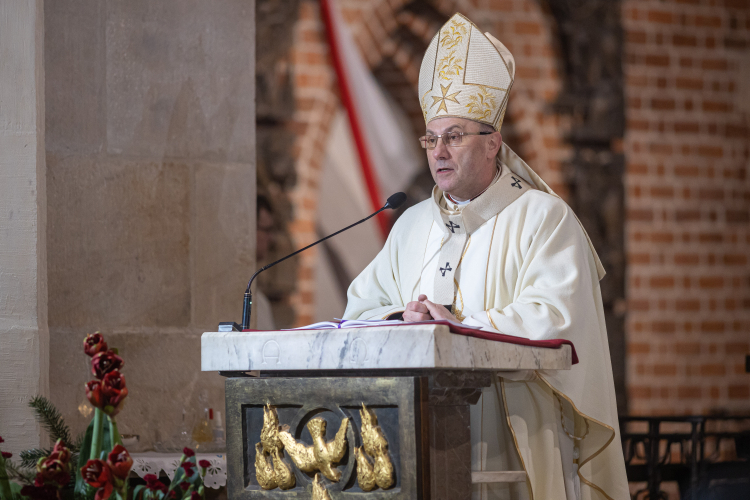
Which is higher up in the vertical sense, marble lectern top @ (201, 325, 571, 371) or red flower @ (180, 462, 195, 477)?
marble lectern top @ (201, 325, 571, 371)

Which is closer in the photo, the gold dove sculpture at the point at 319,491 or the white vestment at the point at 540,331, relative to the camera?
the gold dove sculpture at the point at 319,491

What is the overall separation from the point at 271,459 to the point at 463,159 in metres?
1.16

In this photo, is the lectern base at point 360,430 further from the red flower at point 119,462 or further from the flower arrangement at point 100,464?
the red flower at point 119,462

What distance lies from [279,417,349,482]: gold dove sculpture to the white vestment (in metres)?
0.50

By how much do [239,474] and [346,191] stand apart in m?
3.19

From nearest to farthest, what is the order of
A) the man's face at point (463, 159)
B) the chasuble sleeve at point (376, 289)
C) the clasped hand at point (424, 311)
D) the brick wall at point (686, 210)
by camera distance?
the clasped hand at point (424, 311), the man's face at point (463, 159), the chasuble sleeve at point (376, 289), the brick wall at point (686, 210)

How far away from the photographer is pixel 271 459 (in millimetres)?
2135

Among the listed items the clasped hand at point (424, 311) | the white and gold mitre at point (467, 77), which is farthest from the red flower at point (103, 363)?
the white and gold mitre at point (467, 77)

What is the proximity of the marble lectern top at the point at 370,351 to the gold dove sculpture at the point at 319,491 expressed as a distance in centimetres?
25

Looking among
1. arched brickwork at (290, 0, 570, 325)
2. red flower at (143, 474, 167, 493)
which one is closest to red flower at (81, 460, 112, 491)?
red flower at (143, 474, 167, 493)

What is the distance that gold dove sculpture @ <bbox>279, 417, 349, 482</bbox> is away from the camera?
2016 mm

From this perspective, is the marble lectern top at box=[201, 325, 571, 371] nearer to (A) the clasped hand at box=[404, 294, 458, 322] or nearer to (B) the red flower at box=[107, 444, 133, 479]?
(A) the clasped hand at box=[404, 294, 458, 322]

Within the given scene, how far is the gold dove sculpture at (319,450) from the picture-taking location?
6.61 ft

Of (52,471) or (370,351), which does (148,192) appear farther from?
(52,471)
